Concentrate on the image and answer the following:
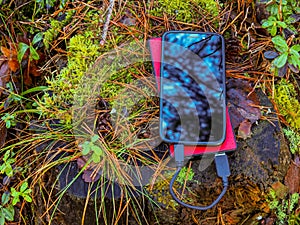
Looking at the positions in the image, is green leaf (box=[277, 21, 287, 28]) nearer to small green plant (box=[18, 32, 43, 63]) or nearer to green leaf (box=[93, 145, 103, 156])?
green leaf (box=[93, 145, 103, 156])

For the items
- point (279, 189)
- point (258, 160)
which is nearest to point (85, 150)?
point (258, 160)

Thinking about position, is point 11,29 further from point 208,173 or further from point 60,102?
point 208,173

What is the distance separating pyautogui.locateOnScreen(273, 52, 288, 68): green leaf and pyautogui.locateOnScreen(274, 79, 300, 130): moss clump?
0.36 ft

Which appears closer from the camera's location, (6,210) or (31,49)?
(6,210)

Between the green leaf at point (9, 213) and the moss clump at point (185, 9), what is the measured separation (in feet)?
3.83

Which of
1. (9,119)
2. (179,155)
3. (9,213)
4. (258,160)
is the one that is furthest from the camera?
(9,119)

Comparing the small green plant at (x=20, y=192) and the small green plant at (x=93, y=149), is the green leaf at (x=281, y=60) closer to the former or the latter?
the small green plant at (x=93, y=149)

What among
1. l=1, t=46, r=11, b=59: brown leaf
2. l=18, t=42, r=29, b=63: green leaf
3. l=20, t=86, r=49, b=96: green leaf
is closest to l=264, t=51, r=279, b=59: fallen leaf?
l=20, t=86, r=49, b=96: green leaf

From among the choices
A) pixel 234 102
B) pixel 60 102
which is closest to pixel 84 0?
pixel 60 102

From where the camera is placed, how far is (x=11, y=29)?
2156 mm

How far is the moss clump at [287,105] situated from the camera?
6.25 ft

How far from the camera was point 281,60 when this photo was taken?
6.16 ft

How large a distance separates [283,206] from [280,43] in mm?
755

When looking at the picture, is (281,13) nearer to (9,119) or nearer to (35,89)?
(35,89)
